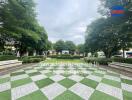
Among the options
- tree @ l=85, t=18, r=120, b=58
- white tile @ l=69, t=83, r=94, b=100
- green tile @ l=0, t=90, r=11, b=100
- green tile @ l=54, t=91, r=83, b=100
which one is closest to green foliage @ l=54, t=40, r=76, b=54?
tree @ l=85, t=18, r=120, b=58

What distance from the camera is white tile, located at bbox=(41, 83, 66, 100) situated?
4.32 metres

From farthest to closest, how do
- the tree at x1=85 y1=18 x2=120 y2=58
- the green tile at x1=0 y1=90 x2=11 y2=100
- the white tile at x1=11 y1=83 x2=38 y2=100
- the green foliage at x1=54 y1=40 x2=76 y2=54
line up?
the green foliage at x1=54 y1=40 x2=76 y2=54, the tree at x1=85 y1=18 x2=120 y2=58, the white tile at x1=11 y1=83 x2=38 y2=100, the green tile at x1=0 y1=90 x2=11 y2=100

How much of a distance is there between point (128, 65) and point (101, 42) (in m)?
6.62

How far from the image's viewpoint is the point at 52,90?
4.80 meters

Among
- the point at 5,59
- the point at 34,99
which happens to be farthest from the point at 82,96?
the point at 5,59

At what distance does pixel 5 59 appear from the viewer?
12.1 m

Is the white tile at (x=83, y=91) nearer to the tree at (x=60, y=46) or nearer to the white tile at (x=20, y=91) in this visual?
the white tile at (x=20, y=91)

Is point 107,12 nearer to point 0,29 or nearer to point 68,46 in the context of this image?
point 0,29

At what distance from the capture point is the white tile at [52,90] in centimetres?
432

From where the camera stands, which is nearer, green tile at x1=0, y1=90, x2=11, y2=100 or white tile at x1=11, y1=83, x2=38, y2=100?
green tile at x1=0, y1=90, x2=11, y2=100

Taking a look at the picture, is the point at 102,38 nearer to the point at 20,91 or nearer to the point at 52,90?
the point at 52,90

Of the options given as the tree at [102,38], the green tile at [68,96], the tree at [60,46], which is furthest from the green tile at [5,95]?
the tree at [60,46]

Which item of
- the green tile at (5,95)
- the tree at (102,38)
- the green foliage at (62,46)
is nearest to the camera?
the green tile at (5,95)

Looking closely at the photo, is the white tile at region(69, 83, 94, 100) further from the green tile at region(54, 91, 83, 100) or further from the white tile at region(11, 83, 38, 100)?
the white tile at region(11, 83, 38, 100)
